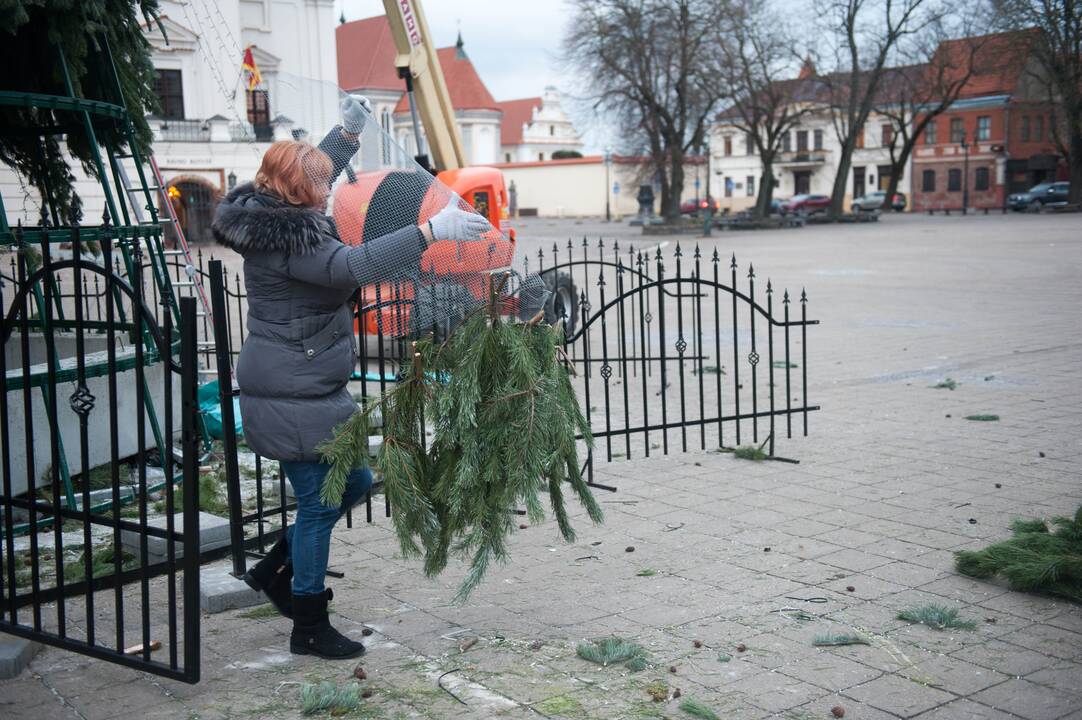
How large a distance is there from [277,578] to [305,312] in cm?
113

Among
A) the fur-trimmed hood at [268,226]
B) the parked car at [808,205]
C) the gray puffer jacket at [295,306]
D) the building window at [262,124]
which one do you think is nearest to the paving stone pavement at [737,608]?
the gray puffer jacket at [295,306]

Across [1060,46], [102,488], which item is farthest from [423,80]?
[1060,46]

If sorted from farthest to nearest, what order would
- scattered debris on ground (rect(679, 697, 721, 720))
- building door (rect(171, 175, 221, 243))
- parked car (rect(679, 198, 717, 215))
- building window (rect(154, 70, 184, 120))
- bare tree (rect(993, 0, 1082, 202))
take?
parked car (rect(679, 198, 717, 215)) → bare tree (rect(993, 0, 1082, 202)) → building window (rect(154, 70, 184, 120)) → building door (rect(171, 175, 221, 243)) → scattered debris on ground (rect(679, 697, 721, 720))

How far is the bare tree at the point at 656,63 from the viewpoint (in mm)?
46125

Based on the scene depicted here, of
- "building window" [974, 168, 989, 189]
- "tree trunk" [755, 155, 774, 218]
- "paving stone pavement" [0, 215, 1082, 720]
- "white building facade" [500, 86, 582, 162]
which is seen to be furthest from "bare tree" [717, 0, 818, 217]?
"white building facade" [500, 86, 582, 162]

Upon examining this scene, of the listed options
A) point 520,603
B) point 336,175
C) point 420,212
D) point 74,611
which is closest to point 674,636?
point 520,603

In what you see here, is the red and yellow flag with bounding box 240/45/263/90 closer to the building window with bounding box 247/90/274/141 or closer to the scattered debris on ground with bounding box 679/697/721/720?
the building window with bounding box 247/90/274/141

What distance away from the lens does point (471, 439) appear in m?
4.02

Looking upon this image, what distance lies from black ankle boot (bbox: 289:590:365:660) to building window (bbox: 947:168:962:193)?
7460cm

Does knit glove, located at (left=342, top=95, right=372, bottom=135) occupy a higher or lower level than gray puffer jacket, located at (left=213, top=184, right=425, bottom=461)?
higher

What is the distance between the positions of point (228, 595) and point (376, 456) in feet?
3.76

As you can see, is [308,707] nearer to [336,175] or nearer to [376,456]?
[376,456]

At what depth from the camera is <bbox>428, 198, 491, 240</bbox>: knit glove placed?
146 inches

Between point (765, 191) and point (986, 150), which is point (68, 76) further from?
point (986, 150)
